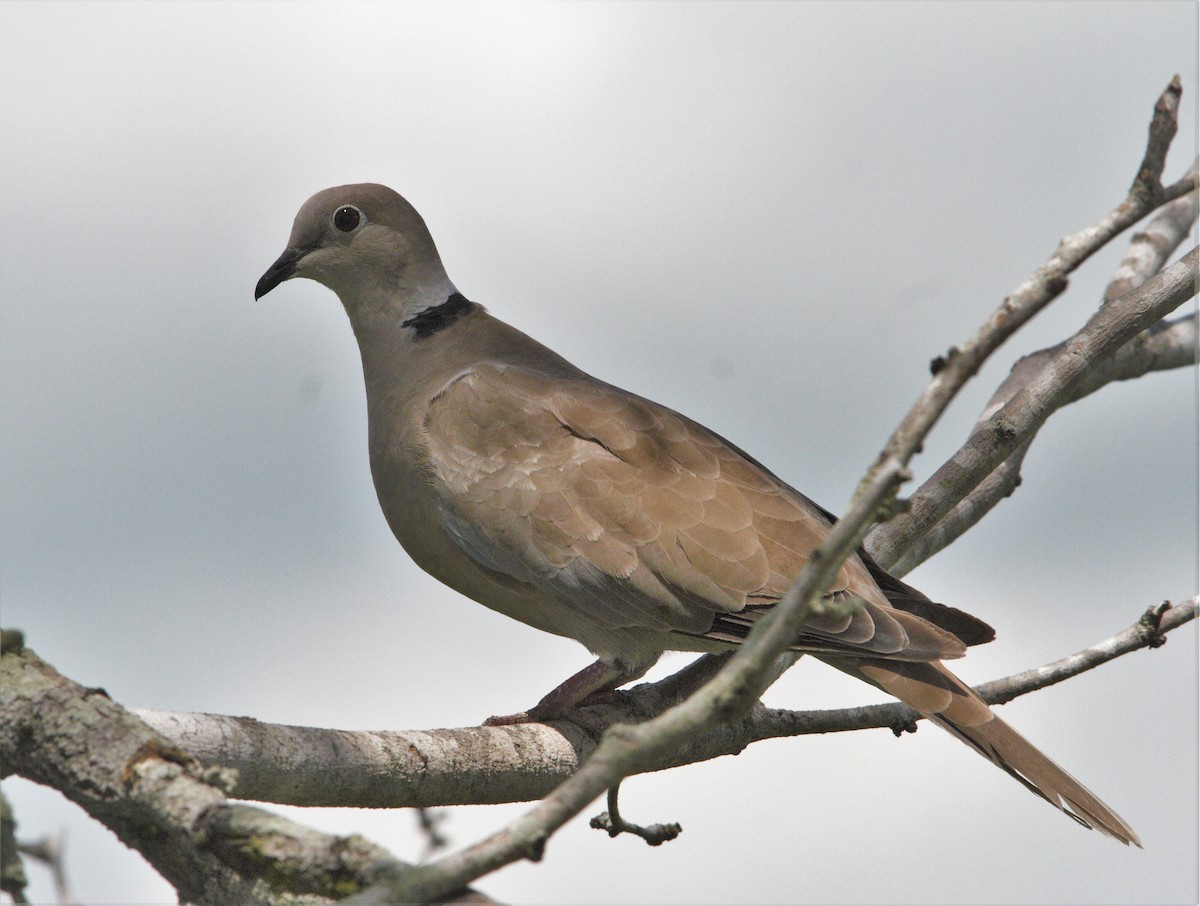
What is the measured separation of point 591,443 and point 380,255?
1.31m

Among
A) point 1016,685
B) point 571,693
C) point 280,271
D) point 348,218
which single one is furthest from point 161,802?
point 348,218

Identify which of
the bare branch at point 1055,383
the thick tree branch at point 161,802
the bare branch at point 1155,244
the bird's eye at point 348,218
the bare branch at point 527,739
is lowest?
the thick tree branch at point 161,802

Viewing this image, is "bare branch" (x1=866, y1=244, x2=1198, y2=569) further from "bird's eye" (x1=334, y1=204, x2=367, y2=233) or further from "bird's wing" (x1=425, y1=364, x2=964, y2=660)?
"bird's eye" (x1=334, y1=204, x2=367, y2=233)

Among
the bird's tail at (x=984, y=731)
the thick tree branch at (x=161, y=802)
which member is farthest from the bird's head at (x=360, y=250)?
the thick tree branch at (x=161, y=802)

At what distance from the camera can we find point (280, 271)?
4.93m

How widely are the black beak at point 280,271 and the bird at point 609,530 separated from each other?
0.54 m

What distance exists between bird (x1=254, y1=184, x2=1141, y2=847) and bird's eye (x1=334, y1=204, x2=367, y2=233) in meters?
0.56

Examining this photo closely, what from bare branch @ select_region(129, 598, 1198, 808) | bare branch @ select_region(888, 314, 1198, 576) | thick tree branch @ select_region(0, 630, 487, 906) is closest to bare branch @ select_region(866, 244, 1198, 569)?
bare branch @ select_region(888, 314, 1198, 576)

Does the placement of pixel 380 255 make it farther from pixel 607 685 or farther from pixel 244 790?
pixel 244 790

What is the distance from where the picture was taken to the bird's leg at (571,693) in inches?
156

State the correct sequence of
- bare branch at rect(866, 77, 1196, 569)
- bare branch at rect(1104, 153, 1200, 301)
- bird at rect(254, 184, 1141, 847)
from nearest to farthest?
bare branch at rect(866, 77, 1196, 569) → bird at rect(254, 184, 1141, 847) → bare branch at rect(1104, 153, 1200, 301)

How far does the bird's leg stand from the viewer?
13.0 ft

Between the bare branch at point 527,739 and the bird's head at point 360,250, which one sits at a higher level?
the bird's head at point 360,250

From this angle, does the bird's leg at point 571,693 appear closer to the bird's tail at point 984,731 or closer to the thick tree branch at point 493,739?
the thick tree branch at point 493,739
